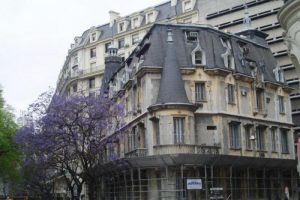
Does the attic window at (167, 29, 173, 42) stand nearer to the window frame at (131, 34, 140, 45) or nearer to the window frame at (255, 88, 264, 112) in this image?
the window frame at (255, 88, 264, 112)

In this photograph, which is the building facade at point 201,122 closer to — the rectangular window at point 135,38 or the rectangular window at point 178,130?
the rectangular window at point 178,130

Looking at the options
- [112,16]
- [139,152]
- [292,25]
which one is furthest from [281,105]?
[112,16]

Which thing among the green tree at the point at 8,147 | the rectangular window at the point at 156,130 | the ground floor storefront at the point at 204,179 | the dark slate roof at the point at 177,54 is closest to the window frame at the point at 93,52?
the green tree at the point at 8,147

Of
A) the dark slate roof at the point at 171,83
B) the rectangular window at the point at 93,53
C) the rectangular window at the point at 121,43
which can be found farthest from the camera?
the rectangular window at the point at 93,53

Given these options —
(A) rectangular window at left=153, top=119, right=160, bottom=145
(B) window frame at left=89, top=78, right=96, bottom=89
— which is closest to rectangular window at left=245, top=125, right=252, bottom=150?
(A) rectangular window at left=153, top=119, right=160, bottom=145

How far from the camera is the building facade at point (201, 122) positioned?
38.8 metres

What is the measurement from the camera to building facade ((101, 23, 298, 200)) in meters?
38.8

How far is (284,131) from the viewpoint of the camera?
48844 mm

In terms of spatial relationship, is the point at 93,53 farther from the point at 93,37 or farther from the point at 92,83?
the point at 92,83

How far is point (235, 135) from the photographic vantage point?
42.8m

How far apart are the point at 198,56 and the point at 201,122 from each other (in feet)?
17.5

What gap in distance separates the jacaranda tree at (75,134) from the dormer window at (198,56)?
25.5 feet

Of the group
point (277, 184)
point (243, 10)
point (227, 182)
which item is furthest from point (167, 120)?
point (243, 10)

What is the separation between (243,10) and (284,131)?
1094 inches
